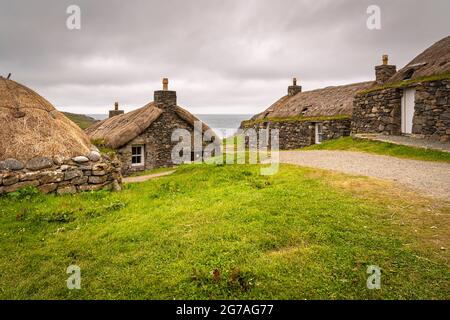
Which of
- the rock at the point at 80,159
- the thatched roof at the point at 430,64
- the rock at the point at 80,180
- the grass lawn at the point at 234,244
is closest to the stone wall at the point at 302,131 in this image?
the thatched roof at the point at 430,64

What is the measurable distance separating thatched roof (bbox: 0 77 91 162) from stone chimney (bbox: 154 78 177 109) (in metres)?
10.6

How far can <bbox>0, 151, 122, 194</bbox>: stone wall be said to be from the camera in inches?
334

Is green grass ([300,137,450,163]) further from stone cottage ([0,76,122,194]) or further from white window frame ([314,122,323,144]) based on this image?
stone cottage ([0,76,122,194])

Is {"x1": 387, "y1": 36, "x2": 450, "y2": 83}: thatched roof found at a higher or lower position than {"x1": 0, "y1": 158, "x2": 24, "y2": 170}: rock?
higher

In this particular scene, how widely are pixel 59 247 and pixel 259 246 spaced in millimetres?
3596

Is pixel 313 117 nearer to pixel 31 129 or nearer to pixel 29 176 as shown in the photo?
pixel 31 129

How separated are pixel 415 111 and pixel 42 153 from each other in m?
17.2

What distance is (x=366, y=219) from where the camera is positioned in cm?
606

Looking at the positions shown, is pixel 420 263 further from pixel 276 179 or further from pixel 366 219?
pixel 276 179

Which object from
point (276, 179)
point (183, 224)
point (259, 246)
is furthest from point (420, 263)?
point (276, 179)

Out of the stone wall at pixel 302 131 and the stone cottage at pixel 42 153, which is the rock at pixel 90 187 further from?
the stone wall at pixel 302 131

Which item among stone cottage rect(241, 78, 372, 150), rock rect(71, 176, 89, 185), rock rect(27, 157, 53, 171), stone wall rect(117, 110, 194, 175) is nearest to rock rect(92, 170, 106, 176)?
rock rect(71, 176, 89, 185)

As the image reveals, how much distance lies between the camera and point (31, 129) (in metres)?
9.65
